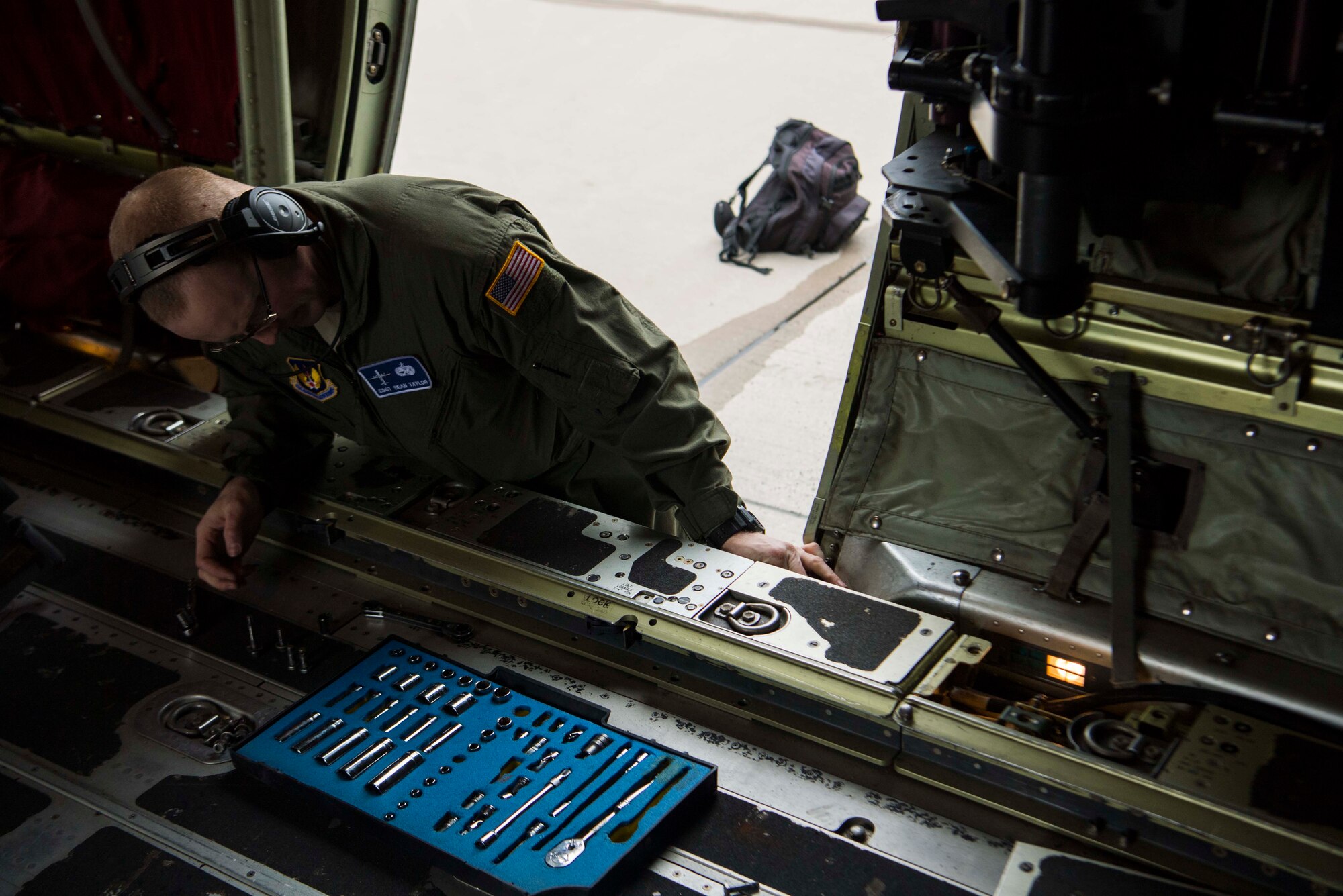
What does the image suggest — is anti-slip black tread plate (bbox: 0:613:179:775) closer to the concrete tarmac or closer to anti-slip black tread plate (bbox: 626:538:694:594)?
anti-slip black tread plate (bbox: 626:538:694:594)

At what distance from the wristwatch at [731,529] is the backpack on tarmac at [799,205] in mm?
3812

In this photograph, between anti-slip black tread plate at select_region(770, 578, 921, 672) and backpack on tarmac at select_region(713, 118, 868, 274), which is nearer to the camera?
anti-slip black tread plate at select_region(770, 578, 921, 672)

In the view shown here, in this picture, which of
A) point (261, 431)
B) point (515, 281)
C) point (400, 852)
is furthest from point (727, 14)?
point (400, 852)

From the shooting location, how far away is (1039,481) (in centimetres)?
222

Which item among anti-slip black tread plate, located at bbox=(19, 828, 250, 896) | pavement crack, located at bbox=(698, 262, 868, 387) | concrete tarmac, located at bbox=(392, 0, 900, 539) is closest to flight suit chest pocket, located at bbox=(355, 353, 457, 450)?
anti-slip black tread plate, located at bbox=(19, 828, 250, 896)

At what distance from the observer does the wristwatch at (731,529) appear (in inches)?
92.5

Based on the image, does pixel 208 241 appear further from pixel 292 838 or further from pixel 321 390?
pixel 292 838

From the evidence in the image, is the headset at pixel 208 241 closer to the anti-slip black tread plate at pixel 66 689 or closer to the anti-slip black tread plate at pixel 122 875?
the anti-slip black tread plate at pixel 66 689

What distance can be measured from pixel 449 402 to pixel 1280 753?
161 cm

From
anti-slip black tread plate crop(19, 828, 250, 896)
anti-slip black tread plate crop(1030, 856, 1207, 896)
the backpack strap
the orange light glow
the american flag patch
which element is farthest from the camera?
the backpack strap

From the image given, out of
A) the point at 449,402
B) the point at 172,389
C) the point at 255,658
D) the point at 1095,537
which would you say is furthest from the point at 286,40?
the point at 1095,537

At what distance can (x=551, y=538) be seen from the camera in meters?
2.35

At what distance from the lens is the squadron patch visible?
8.22 feet

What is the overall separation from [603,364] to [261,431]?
0.85 m
